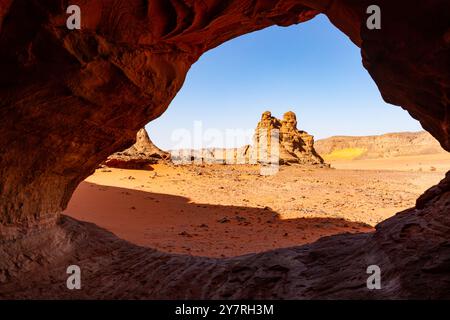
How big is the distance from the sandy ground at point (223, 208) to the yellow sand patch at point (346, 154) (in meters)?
63.0

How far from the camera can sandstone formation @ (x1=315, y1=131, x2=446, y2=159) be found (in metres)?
67.0

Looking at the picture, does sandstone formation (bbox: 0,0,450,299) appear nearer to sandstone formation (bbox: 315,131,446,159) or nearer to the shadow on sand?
the shadow on sand

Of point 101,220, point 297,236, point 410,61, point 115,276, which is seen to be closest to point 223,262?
point 115,276

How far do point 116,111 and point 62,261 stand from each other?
2381 millimetres

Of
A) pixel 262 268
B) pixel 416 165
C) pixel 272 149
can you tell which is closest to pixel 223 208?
pixel 262 268

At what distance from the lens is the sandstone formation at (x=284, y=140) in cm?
3584

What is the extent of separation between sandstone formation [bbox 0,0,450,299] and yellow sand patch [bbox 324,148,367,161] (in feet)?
274

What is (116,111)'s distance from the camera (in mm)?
4336

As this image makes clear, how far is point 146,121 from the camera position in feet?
16.9

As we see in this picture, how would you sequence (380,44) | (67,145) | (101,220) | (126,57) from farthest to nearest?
(101,220) → (67,145) → (126,57) → (380,44)

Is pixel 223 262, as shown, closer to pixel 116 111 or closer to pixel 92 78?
pixel 116 111

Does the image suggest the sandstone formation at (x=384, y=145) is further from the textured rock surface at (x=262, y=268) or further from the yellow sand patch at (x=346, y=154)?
the textured rock surface at (x=262, y=268)

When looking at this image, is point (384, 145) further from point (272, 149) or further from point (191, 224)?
point (191, 224)

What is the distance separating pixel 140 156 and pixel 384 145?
2966 inches
